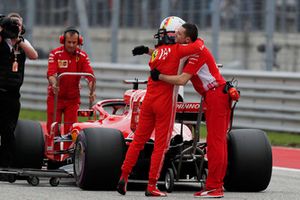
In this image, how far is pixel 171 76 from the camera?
10.0m

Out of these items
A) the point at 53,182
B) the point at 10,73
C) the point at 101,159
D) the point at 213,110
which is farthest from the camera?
the point at 53,182

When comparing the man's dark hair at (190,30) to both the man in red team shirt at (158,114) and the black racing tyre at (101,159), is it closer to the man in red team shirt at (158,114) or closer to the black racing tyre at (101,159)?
the man in red team shirt at (158,114)

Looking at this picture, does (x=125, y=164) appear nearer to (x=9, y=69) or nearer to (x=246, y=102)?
(x=9, y=69)

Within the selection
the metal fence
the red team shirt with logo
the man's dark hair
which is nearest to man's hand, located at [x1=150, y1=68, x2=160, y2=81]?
the man's dark hair

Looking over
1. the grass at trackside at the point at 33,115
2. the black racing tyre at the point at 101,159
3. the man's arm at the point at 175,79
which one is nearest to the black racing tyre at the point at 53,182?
the black racing tyre at the point at 101,159

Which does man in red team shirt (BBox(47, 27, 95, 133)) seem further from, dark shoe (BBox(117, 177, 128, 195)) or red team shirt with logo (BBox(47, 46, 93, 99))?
dark shoe (BBox(117, 177, 128, 195))

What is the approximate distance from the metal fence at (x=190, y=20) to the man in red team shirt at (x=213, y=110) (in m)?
8.99

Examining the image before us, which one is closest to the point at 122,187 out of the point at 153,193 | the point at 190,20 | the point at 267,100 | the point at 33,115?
the point at 153,193

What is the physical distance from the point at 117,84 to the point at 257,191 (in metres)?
10.1

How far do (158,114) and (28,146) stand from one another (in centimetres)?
213

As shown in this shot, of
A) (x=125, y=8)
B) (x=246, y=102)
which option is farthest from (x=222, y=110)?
(x=125, y=8)

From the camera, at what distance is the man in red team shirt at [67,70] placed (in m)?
12.8

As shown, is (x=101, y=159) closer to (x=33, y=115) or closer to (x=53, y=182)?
(x=53, y=182)

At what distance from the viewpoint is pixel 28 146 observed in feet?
38.4
